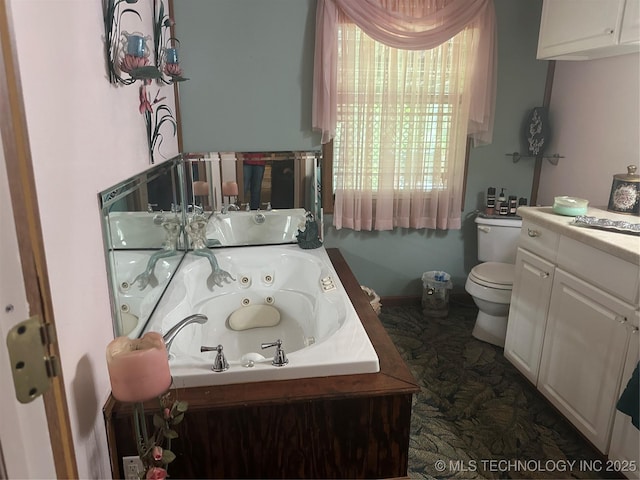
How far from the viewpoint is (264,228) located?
310 centimetres

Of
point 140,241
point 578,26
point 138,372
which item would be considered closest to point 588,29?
point 578,26

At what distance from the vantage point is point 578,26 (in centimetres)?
237

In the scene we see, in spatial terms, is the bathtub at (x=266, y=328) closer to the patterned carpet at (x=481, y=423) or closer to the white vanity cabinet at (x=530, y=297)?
the patterned carpet at (x=481, y=423)

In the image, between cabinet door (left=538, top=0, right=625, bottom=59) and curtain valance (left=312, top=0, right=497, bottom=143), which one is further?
curtain valance (left=312, top=0, right=497, bottom=143)

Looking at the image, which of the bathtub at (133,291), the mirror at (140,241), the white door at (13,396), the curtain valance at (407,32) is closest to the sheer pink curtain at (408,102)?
the curtain valance at (407,32)

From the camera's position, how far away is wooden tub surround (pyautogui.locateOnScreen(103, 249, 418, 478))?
144cm

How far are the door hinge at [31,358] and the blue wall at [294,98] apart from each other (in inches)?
94.8

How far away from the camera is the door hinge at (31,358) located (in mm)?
638

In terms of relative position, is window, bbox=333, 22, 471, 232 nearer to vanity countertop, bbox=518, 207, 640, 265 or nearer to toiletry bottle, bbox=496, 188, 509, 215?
toiletry bottle, bbox=496, 188, 509, 215

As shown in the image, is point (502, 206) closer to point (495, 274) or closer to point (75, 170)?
point (495, 274)

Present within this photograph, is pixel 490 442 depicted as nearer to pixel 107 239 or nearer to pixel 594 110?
pixel 107 239

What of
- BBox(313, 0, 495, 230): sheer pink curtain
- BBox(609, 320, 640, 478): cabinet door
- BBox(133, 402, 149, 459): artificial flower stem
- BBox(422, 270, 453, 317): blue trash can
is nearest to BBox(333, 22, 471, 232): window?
BBox(313, 0, 495, 230): sheer pink curtain

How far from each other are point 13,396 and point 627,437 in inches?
76.2

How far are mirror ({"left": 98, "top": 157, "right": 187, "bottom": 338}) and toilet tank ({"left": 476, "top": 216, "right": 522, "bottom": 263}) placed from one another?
6.51 ft
